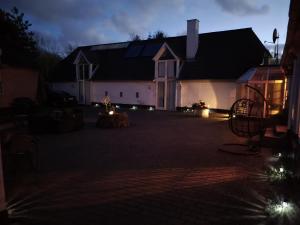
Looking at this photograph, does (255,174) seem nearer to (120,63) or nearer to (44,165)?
(44,165)

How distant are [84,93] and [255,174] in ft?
78.9

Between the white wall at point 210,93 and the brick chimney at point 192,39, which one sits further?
the brick chimney at point 192,39

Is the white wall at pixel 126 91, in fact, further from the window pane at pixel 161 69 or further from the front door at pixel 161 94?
the window pane at pixel 161 69

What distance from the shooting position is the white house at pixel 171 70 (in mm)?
19188

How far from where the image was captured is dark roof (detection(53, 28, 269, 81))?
19.0 meters

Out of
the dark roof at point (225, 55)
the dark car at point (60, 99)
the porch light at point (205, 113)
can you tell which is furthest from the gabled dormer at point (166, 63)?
the dark car at point (60, 99)

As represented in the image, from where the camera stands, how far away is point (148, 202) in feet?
14.2

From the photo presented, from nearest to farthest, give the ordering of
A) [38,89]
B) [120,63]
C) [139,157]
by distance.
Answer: [139,157], [38,89], [120,63]

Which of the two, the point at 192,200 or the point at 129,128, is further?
the point at 129,128

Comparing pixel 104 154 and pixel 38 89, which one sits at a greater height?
pixel 38 89

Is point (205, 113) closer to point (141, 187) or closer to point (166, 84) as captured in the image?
point (166, 84)

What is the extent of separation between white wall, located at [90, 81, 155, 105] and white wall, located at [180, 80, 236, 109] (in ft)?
10.8

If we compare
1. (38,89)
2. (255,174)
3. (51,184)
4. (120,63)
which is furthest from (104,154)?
(120,63)

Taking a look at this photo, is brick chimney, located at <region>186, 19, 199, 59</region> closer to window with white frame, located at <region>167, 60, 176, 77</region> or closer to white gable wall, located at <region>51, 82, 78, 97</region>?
window with white frame, located at <region>167, 60, 176, 77</region>
